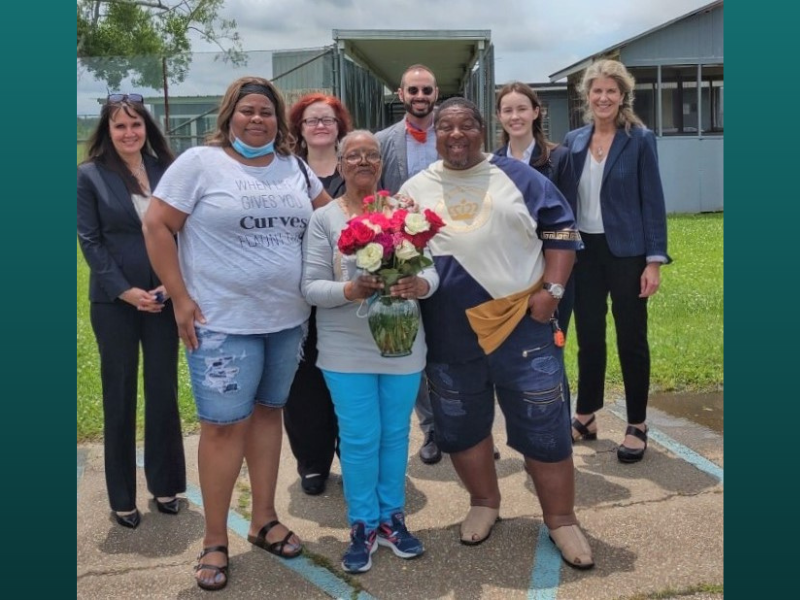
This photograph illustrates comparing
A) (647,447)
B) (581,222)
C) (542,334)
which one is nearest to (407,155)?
(581,222)

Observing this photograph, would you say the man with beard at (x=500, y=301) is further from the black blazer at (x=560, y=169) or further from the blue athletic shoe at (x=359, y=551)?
the black blazer at (x=560, y=169)

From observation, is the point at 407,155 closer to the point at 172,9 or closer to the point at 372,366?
the point at 372,366

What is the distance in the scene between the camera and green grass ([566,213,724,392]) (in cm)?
648

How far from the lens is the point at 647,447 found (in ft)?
16.5

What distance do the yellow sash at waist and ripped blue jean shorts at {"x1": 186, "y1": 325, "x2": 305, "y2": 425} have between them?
853 mm

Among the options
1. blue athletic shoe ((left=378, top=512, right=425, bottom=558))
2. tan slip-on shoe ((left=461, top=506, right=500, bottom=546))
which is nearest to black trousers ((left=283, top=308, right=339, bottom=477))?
blue athletic shoe ((left=378, top=512, right=425, bottom=558))

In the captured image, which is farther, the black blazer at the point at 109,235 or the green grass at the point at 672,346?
the green grass at the point at 672,346

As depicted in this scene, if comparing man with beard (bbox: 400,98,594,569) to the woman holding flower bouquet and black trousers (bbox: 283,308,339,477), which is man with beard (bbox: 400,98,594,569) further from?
black trousers (bbox: 283,308,339,477)

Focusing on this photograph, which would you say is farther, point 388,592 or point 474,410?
point 474,410

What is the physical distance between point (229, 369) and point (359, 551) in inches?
40.6

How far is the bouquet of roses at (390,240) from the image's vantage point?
3158 millimetres

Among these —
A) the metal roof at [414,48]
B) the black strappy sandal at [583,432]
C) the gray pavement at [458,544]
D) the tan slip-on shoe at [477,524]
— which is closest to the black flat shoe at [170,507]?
A: the gray pavement at [458,544]

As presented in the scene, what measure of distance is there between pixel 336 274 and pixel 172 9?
27653mm

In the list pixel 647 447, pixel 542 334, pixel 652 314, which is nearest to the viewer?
pixel 542 334
